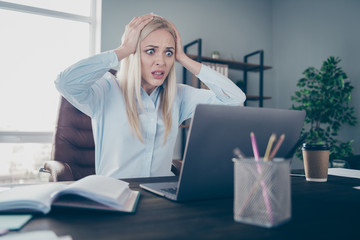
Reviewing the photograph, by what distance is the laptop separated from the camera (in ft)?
2.03

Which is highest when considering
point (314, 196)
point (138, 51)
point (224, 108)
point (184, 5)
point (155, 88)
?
point (184, 5)

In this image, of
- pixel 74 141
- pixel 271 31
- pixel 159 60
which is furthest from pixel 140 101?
pixel 271 31

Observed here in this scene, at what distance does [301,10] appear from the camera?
395 centimetres

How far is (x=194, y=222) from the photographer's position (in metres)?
0.54

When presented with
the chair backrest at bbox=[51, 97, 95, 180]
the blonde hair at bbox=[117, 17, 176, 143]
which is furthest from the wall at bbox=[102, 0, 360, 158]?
the blonde hair at bbox=[117, 17, 176, 143]

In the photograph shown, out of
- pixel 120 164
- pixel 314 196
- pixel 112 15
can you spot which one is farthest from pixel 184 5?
pixel 314 196

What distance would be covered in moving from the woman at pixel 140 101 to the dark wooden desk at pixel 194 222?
28.5 inches

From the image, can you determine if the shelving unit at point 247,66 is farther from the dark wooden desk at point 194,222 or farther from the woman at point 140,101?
the dark wooden desk at point 194,222

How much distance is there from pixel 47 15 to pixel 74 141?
192 cm

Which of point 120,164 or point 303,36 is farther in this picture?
point 303,36

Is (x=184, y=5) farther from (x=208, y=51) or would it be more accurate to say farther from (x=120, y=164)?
(x=120, y=164)

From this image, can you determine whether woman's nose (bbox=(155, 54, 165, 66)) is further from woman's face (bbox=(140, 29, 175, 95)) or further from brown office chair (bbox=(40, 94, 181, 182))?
brown office chair (bbox=(40, 94, 181, 182))

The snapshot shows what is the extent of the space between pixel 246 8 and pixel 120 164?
11.4ft

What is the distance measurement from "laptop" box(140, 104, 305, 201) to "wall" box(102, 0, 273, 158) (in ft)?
8.97
